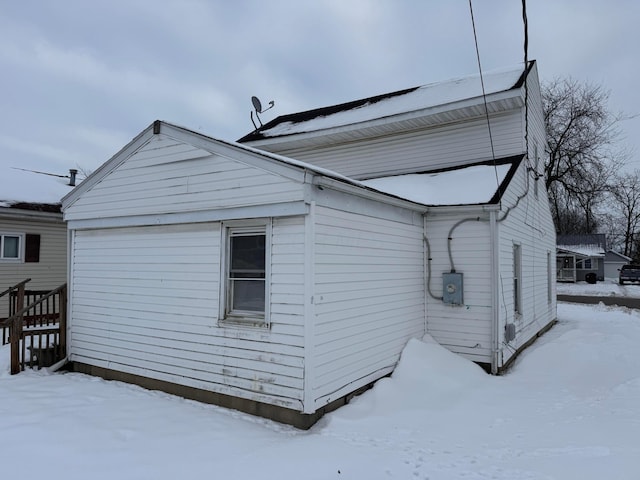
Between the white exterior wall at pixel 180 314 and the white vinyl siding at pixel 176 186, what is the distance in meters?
0.36

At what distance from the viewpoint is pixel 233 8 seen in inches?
372

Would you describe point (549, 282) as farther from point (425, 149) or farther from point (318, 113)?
point (318, 113)

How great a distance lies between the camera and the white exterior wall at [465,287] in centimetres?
802

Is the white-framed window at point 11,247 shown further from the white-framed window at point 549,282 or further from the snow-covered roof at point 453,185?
the white-framed window at point 549,282

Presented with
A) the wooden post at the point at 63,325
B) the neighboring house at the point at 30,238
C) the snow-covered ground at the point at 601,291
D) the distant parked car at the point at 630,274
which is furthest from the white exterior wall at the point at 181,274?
the distant parked car at the point at 630,274

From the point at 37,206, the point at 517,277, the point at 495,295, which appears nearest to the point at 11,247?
the point at 37,206

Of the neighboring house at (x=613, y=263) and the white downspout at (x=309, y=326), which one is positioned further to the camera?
the neighboring house at (x=613, y=263)

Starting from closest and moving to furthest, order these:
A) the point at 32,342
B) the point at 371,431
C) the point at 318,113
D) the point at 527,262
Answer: the point at 371,431
the point at 32,342
the point at 527,262
the point at 318,113

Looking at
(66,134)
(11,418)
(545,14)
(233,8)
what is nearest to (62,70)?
(233,8)

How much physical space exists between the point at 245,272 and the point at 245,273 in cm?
2

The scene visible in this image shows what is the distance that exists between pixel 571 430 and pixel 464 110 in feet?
24.4

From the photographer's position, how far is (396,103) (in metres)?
12.5

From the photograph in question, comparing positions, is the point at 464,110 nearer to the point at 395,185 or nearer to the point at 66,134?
the point at 395,185

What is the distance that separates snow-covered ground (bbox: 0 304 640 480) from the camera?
4.07 meters
